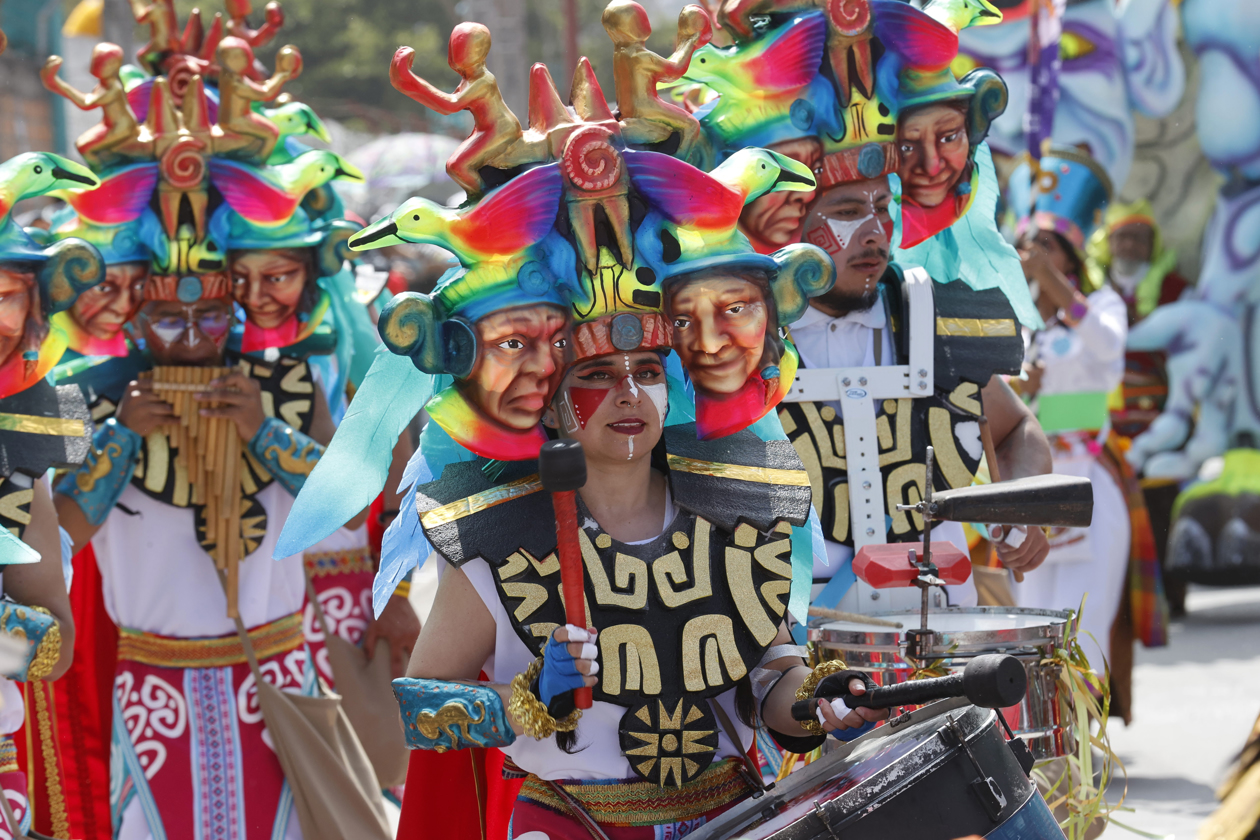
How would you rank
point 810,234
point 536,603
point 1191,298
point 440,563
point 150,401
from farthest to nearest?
point 1191,298
point 150,401
point 810,234
point 440,563
point 536,603

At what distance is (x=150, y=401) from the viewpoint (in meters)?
4.51

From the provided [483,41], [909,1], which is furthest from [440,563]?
[909,1]

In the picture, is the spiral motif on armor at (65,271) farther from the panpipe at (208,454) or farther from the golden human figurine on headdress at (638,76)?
the golden human figurine on headdress at (638,76)

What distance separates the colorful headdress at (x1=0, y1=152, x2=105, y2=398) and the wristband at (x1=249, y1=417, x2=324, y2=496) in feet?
2.74

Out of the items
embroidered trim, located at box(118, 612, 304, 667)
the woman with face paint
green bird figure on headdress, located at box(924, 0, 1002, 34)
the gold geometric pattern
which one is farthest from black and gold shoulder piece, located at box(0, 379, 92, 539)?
green bird figure on headdress, located at box(924, 0, 1002, 34)

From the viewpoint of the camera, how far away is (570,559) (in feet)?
9.07

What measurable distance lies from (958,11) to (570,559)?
2249 millimetres

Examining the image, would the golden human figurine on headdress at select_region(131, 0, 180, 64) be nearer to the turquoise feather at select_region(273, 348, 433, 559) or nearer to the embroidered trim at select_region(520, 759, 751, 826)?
the turquoise feather at select_region(273, 348, 433, 559)

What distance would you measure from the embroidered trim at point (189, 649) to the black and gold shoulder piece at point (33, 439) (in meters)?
0.97

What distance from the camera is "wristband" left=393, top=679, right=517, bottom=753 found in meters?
2.65

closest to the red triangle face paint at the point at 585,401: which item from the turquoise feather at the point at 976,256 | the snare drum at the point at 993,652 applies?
the snare drum at the point at 993,652

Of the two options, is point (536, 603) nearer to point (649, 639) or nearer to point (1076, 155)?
point (649, 639)

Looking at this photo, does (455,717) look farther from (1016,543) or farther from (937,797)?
(1016,543)

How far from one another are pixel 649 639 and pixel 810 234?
1.61 meters
